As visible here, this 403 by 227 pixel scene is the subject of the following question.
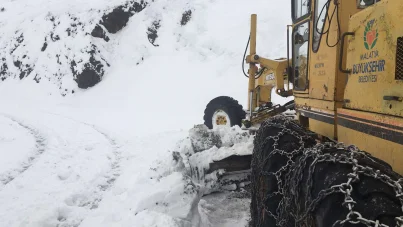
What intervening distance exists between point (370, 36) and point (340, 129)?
0.85 m

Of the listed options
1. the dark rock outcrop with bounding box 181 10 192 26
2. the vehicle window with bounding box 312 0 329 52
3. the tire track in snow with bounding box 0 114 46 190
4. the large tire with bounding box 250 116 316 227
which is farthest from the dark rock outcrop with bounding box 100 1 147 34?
the large tire with bounding box 250 116 316 227

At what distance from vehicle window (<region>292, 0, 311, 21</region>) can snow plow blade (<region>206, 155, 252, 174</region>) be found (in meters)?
1.98

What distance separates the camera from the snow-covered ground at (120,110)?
459 centimetres

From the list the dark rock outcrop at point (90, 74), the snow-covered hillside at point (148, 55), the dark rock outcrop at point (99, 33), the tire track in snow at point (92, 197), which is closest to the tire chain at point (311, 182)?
the tire track in snow at point (92, 197)

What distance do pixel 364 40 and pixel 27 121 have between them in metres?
12.2

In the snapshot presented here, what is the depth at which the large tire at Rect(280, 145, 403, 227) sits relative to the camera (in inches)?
62.9

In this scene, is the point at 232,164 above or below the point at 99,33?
below

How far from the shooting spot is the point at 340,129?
9.62 ft

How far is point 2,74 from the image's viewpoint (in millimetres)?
22547

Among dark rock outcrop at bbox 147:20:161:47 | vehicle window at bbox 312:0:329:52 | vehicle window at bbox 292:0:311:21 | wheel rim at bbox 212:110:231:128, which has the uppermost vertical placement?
dark rock outcrop at bbox 147:20:161:47

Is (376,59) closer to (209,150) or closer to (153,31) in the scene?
(209,150)

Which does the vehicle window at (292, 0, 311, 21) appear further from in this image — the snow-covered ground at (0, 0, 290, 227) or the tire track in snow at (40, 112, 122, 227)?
the tire track in snow at (40, 112, 122, 227)

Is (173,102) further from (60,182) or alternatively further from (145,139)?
(60,182)

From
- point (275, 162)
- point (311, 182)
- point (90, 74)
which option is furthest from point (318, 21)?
point (90, 74)
